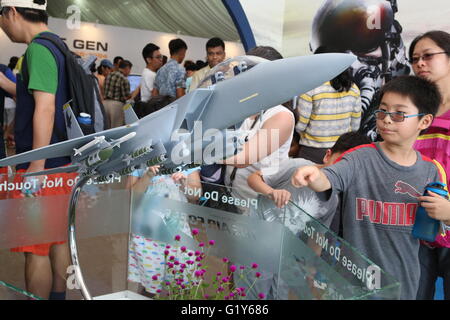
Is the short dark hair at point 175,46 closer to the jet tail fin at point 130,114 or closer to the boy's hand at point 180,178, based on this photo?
the boy's hand at point 180,178

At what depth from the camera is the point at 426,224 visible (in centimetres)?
151

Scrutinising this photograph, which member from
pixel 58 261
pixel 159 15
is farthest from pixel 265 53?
pixel 159 15

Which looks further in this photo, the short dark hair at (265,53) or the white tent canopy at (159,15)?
the white tent canopy at (159,15)

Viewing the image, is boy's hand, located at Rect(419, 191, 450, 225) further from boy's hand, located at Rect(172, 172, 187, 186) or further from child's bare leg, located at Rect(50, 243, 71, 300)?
child's bare leg, located at Rect(50, 243, 71, 300)

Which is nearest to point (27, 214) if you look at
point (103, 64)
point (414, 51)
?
point (414, 51)

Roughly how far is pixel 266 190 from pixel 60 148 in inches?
31.2

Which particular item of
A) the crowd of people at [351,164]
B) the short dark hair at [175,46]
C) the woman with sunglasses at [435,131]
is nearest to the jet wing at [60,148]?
the crowd of people at [351,164]

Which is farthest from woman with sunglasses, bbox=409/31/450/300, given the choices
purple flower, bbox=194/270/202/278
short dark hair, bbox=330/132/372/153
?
purple flower, bbox=194/270/202/278

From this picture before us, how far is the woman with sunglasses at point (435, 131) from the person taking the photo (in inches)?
75.0

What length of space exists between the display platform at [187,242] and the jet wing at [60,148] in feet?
1.05

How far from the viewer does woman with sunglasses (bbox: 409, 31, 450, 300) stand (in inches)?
75.0

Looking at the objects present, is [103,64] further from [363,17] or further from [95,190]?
[95,190]

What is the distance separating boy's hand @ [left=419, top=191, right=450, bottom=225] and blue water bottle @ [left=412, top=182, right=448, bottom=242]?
30 mm
